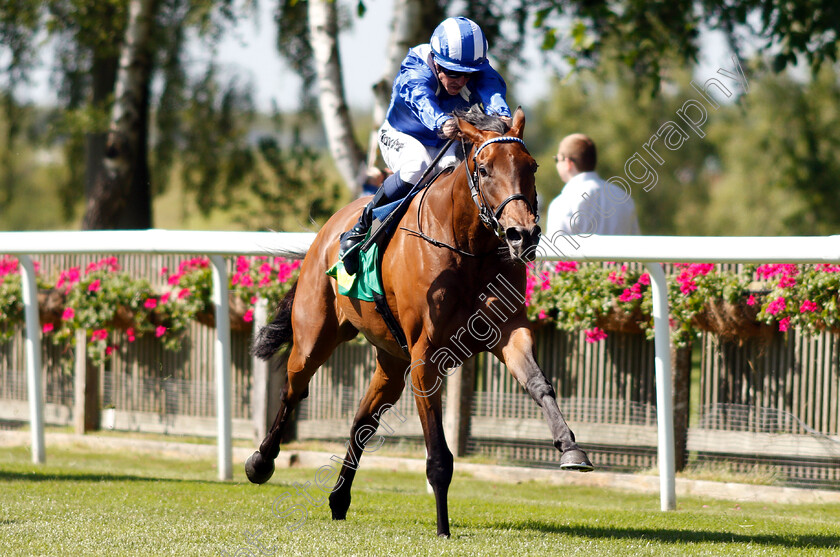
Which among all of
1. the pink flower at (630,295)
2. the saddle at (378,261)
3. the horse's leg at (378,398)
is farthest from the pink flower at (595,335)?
the saddle at (378,261)

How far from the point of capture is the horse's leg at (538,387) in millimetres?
3697

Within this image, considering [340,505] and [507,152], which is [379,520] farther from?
[507,152]

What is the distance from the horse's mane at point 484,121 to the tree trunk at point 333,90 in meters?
6.98

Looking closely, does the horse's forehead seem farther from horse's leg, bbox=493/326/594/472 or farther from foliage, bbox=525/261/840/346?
foliage, bbox=525/261/840/346

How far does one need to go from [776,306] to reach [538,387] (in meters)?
2.22

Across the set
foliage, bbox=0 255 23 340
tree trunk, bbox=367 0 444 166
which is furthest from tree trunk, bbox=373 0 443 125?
foliage, bbox=0 255 23 340

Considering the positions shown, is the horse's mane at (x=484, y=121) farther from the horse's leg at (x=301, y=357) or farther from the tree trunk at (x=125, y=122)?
the tree trunk at (x=125, y=122)

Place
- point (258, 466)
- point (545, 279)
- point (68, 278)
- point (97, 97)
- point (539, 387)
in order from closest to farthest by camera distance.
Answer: point (539, 387)
point (258, 466)
point (545, 279)
point (68, 278)
point (97, 97)

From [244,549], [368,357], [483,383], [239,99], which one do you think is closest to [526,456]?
[483,383]

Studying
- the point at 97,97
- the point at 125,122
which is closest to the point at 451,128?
the point at 125,122

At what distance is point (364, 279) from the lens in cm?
481

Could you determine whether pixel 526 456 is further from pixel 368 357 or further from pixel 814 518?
pixel 814 518

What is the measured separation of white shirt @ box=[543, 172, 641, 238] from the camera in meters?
6.47

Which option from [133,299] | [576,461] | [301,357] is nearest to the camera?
[576,461]
